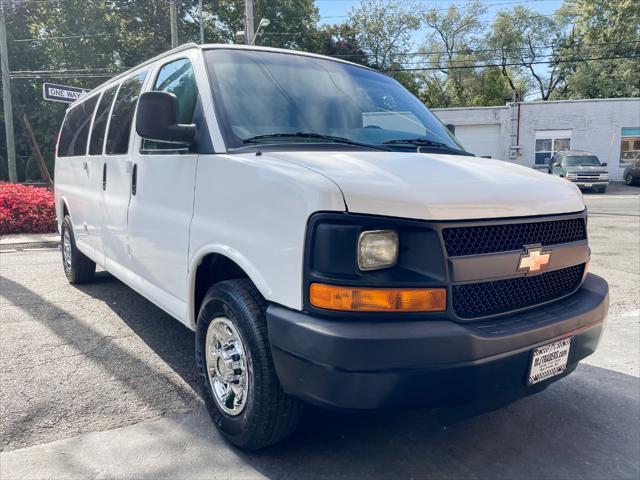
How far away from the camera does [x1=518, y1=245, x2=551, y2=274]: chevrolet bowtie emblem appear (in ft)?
7.86

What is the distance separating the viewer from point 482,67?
44.6 metres

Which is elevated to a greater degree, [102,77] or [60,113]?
[102,77]

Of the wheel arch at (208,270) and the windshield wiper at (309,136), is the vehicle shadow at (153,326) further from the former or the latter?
the windshield wiper at (309,136)

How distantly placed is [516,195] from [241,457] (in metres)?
1.83

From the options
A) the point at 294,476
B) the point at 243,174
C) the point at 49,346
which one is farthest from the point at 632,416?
the point at 49,346

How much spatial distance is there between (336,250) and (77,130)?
4552 mm

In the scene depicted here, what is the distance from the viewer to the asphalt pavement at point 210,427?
260 centimetres

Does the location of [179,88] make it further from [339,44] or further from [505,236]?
[339,44]


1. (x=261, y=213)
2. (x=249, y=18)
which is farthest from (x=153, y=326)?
(x=249, y=18)

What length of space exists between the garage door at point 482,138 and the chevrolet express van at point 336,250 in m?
27.1

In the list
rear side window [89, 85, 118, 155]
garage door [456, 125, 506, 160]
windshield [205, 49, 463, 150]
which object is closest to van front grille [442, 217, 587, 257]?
windshield [205, 49, 463, 150]

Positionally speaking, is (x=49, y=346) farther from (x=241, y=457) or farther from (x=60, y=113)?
(x=60, y=113)

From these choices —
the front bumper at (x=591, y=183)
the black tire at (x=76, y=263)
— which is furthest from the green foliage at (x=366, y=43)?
the black tire at (x=76, y=263)

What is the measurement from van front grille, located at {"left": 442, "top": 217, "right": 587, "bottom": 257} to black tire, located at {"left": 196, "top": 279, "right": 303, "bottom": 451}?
902 mm
